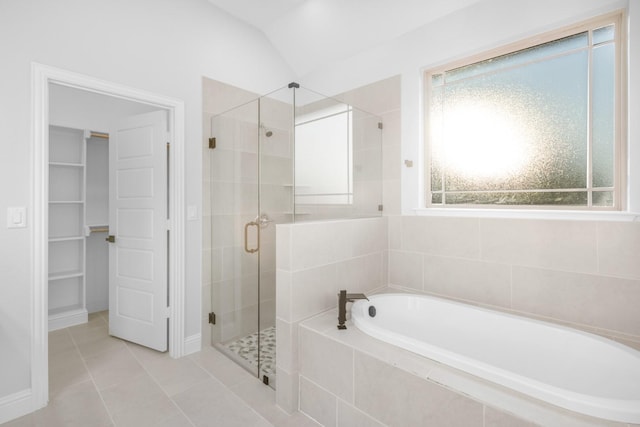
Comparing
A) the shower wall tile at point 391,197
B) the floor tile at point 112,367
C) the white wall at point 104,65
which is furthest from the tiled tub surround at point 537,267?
the floor tile at point 112,367

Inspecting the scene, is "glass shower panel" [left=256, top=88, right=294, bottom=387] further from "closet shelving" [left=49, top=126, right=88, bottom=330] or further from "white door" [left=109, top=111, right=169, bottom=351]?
"closet shelving" [left=49, top=126, right=88, bottom=330]

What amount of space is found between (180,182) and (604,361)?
2.81 m

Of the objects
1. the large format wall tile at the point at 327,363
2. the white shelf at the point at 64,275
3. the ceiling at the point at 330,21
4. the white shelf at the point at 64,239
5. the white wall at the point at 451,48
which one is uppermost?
the ceiling at the point at 330,21

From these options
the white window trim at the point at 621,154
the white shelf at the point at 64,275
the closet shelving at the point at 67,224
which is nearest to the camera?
the white window trim at the point at 621,154

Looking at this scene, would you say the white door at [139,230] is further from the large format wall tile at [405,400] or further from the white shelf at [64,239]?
the large format wall tile at [405,400]

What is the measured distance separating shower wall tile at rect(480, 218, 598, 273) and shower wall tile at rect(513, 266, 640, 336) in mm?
61

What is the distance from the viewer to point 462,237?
84.8 inches

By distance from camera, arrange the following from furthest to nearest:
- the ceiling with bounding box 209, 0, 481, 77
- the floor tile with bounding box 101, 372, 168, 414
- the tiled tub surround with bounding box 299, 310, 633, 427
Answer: the ceiling with bounding box 209, 0, 481, 77, the floor tile with bounding box 101, 372, 168, 414, the tiled tub surround with bounding box 299, 310, 633, 427

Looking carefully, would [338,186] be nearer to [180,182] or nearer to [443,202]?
[443,202]

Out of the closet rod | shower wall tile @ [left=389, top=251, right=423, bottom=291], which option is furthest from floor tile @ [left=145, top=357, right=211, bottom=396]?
the closet rod

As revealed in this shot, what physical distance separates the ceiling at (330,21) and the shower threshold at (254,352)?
253 centimetres

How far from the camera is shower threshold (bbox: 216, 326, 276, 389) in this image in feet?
6.84

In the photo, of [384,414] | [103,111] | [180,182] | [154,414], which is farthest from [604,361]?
[103,111]

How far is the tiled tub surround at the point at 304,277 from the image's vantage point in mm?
1723
